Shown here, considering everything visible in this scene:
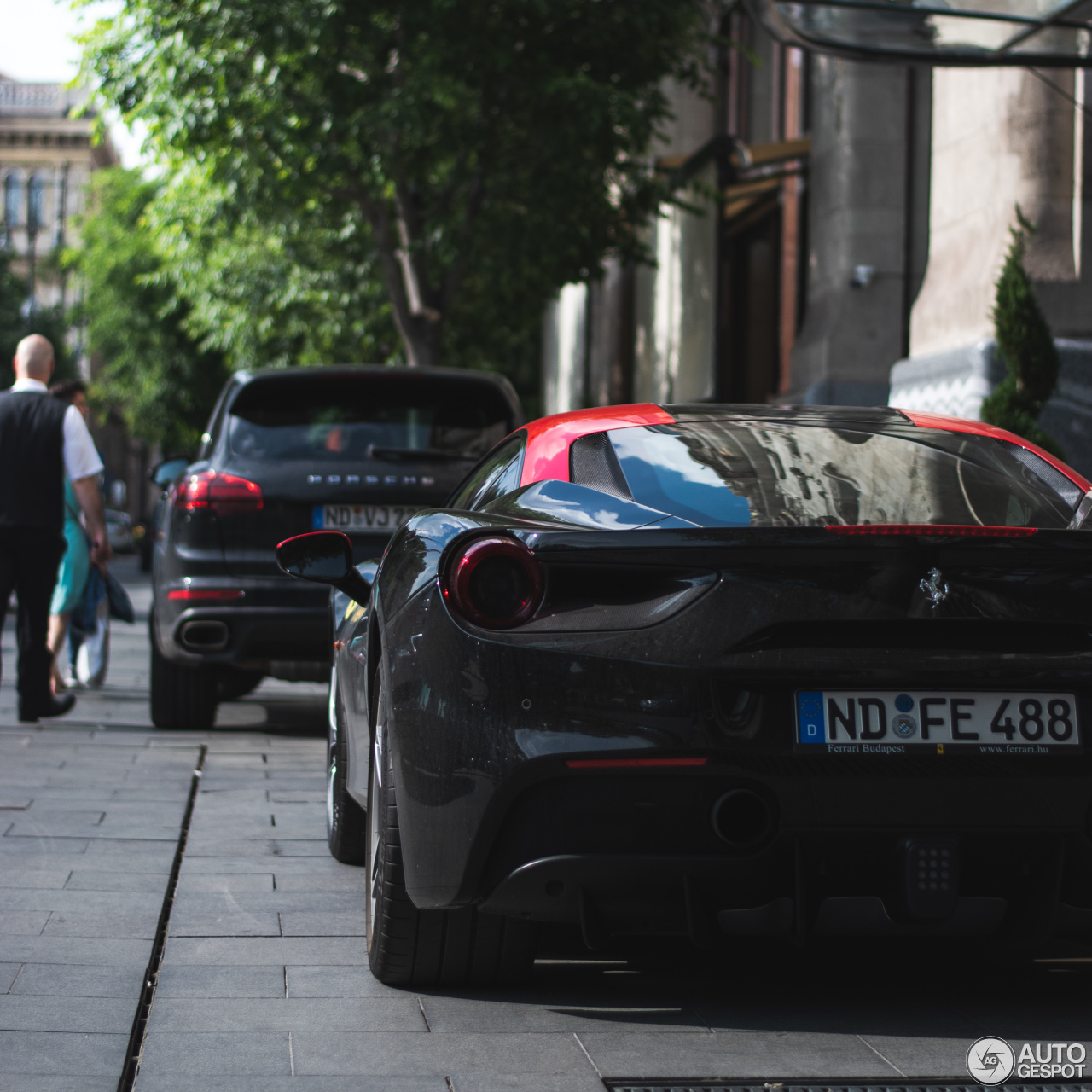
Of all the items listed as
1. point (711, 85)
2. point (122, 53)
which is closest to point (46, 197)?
point (711, 85)

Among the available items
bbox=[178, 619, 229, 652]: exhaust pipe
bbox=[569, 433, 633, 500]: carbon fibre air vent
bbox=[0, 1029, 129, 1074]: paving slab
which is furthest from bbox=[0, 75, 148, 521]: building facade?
bbox=[0, 1029, 129, 1074]: paving slab

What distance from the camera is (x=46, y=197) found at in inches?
3511

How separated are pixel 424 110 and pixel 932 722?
1370cm

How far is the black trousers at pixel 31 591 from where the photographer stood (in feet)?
27.6

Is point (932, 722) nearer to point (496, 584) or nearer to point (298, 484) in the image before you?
point (496, 584)

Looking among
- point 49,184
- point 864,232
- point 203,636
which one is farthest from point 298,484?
point 49,184

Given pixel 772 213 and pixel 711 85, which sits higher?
pixel 711 85

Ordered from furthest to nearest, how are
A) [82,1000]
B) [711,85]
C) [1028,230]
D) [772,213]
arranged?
1. [711,85]
2. [772,213]
3. [1028,230]
4. [82,1000]

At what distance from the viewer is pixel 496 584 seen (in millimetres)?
3467

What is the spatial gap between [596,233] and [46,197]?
76802 mm

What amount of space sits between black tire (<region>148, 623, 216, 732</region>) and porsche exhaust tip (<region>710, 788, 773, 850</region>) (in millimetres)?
5584

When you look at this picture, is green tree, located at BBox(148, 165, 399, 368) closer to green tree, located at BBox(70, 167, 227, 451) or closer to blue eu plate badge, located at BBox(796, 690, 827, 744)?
blue eu plate badge, located at BBox(796, 690, 827, 744)

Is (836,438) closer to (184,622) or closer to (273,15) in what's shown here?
(184,622)

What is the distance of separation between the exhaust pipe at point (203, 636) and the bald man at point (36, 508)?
86 cm
